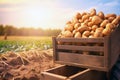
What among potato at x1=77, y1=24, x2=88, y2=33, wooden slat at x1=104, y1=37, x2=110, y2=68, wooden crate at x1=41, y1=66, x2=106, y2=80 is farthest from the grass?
wooden slat at x1=104, y1=37, x2=110, y2=68

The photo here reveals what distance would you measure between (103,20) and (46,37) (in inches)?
116

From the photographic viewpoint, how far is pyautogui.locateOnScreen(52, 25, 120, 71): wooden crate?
1.89 m

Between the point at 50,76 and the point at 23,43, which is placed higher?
the point at 23,43

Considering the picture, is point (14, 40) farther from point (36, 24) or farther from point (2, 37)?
point (36, 24)

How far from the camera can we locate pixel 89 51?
6.70 ft

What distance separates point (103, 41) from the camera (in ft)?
6.20

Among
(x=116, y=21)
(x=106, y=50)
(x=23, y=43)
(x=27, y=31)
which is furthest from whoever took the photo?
(x=23, y=43)

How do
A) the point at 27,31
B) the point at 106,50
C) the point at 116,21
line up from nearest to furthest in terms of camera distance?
the point at 106,50
the point at 116,21
the point at 27,31

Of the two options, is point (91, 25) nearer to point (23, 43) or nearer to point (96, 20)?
point (96, 20)

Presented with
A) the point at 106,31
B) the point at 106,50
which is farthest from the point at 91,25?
the point at 106,50

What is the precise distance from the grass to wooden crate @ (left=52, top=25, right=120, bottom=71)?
9.07 feet

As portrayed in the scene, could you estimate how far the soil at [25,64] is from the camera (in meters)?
3.72

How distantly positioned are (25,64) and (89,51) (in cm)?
264

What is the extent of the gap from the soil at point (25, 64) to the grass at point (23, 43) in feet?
0.70
